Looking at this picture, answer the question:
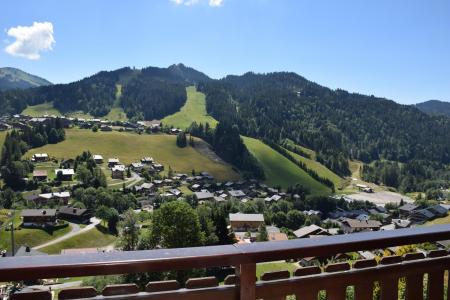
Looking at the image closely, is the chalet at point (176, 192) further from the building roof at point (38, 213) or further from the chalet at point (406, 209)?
the chalet at point (406, 209)

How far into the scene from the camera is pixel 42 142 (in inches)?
5167

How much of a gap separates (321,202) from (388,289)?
4270 inches

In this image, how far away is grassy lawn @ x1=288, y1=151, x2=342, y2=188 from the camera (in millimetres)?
160525

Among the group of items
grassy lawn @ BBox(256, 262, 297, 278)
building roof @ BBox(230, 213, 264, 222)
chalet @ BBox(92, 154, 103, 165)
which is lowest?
building roof @ BBox(230, 213, 264, 222)

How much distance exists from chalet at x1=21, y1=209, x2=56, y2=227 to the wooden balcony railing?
71543mm

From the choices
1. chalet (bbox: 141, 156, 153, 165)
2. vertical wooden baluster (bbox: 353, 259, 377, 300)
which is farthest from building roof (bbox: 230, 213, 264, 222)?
vertical wooden baluster (bbox: 353, 259, 377, 300)

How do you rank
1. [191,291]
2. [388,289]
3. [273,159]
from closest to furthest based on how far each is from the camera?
[191,291]
[388,289]
[273,159]

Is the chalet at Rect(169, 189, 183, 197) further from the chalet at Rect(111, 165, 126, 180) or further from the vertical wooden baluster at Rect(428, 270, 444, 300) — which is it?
the vertical wooden baluster at Rect(428, 270, 444, 300)

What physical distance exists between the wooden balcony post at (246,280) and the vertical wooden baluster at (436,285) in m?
2.17

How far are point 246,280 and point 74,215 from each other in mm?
77201

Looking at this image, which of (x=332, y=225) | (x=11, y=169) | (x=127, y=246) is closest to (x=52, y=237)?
(x=127, y=246)

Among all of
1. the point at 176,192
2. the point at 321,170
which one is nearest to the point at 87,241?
the point at 176,192

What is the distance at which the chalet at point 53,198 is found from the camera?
279ft

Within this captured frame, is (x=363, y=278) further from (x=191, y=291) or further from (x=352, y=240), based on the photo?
(x=191, y=291)
